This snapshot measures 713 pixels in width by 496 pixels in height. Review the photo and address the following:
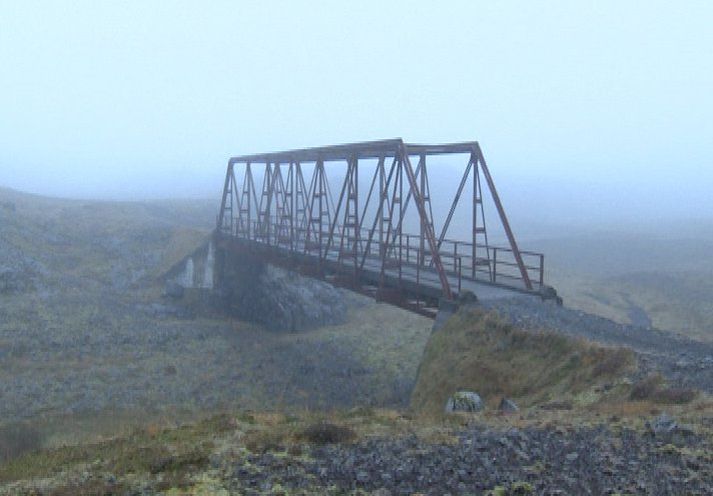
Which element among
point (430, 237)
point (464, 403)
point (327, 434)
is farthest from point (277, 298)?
point (327, 434)

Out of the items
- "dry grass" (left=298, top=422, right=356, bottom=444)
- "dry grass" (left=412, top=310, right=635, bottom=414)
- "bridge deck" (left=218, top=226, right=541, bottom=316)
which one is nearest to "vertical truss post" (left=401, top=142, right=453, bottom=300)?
"bridge deck" (left=218, top=226, right=541, bottom=316)

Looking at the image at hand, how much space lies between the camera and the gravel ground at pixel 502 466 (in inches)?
356

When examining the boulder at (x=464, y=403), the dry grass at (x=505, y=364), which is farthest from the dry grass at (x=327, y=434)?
the boulder at (x=464, y=403)

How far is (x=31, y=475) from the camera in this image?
10.7 metres

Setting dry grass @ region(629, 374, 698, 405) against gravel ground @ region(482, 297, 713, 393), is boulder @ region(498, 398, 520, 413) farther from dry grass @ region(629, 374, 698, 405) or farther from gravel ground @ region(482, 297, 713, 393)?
gravel ground @ region(482, 297, 713, 393)

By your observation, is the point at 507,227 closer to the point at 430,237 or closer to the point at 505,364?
the point at 430,237

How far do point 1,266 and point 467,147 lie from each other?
105ft

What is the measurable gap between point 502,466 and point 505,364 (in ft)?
26.4

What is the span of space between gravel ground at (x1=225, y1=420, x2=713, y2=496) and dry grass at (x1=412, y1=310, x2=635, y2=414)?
165 inches

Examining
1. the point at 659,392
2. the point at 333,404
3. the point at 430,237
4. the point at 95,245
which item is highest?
the point at 430,237

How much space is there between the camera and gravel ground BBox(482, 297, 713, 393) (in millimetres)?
14714

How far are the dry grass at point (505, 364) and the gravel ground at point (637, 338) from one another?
660 mm

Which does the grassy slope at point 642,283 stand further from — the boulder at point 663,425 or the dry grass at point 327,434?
the dry grass at point 327,434

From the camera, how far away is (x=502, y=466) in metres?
9.77
